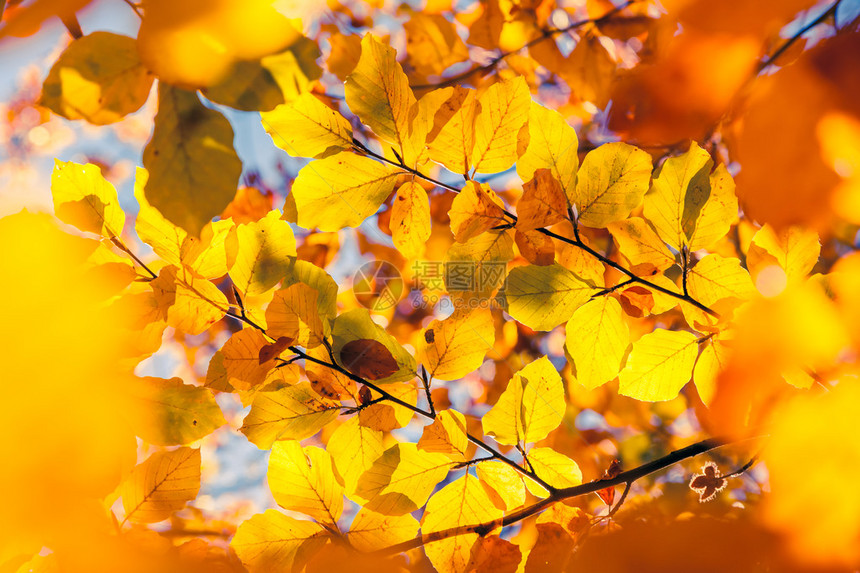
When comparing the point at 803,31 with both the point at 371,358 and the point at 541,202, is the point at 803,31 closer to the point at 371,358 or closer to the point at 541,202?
the point at 541,202

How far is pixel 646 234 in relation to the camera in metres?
0.41

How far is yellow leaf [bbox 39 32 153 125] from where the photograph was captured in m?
0.28

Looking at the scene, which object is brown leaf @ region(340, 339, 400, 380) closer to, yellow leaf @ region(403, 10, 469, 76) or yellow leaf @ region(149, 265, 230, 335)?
yellow leaf @ region(149, 265, 230, 335)

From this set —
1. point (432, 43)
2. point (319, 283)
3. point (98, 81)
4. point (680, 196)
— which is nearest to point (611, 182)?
point (680, 196)

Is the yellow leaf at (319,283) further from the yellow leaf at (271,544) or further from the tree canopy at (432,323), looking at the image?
the yellow leaf at (271,544)

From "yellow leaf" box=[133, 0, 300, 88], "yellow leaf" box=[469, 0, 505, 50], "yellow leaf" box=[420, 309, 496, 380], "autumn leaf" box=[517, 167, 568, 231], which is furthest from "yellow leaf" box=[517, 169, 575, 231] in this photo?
"yellow leaf" box=[469, 0, 505, 50]

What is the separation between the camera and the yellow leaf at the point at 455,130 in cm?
36

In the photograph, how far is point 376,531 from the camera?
1.48 ft

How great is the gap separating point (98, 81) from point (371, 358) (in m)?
0.28

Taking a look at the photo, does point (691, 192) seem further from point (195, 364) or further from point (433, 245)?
point (195, 364)

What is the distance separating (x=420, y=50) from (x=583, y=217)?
0.48m

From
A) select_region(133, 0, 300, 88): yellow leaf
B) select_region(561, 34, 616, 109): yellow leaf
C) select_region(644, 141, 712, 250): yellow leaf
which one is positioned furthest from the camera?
select_region(561, 34, 616, 109): yellow leaf

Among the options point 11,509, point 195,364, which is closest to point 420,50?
point 11,509

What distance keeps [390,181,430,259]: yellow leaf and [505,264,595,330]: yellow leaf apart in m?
0.09
